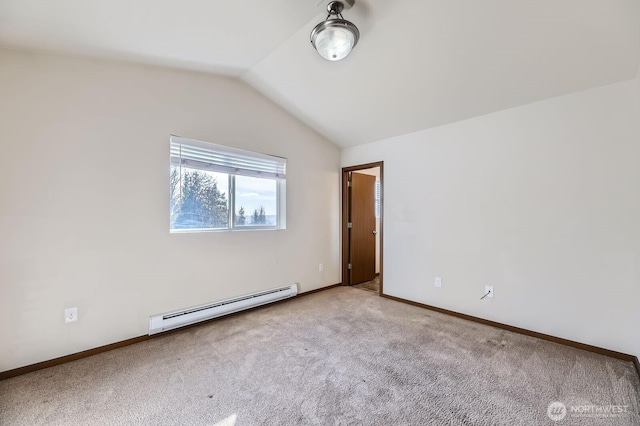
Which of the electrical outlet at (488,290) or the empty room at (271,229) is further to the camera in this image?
the electrical outlet at (488,290)

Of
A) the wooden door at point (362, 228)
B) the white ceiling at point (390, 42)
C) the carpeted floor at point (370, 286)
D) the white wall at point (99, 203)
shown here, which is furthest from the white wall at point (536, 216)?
the white wall at point (99, 203)

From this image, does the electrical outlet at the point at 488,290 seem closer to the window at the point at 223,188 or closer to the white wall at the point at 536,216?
the white wall at the point at 536,216

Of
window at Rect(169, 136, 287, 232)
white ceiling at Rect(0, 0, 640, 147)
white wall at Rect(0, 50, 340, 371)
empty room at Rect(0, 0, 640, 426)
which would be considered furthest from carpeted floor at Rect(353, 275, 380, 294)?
white ceiling at Rect(0, 0, 640, 147)

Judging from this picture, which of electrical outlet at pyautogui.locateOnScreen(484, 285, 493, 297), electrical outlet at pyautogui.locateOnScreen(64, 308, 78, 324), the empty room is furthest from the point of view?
electrical outlet at pyautogui.locateOnScreen(484, 285, 493, 297)

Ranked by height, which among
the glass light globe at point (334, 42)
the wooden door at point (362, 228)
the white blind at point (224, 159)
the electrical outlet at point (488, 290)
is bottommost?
the electrical outlet at point (488, 290)

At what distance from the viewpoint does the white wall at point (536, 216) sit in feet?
7.04

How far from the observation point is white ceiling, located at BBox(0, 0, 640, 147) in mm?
1725

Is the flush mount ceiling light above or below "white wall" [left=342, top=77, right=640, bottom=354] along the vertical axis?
above

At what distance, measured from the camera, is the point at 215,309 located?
286cm

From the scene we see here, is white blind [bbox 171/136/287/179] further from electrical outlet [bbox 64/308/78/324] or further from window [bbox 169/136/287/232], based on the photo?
electrical outlet [bbox 64/308/78/324]

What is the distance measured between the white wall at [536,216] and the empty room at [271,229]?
0.02m

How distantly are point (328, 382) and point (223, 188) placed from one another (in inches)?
88.4

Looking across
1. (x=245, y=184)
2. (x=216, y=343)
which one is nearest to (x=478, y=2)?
(x=245, y=184)

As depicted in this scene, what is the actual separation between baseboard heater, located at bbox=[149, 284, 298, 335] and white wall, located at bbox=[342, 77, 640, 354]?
1.73m
